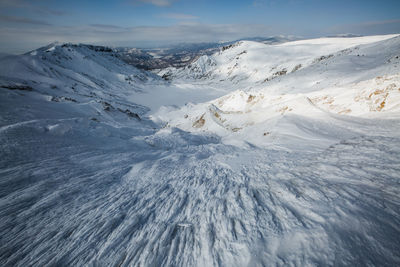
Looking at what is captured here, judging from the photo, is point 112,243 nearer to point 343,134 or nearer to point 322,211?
point 322,211

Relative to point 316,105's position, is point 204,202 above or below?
below

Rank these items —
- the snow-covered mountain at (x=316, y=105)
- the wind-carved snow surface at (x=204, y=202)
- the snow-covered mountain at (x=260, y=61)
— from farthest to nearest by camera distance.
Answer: the snow-covered mountain at (x=260, y=61)
the snow-covered mountain at (x=316, y=105)
the wind-carved snow surface at (x=204, y=202)

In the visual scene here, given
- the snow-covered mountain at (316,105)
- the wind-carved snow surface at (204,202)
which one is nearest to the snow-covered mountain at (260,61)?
the snow-covered mountain at (316,105)

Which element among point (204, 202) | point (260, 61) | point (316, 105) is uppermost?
point (260, 61)

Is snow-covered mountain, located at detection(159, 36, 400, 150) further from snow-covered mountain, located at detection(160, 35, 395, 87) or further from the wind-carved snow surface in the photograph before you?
snow-covered mountain, located at detection(160, 35, 395, 87)

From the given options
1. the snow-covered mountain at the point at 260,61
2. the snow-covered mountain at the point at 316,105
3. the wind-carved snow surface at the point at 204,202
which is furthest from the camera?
the snow-covered mountain at the point at 260,61

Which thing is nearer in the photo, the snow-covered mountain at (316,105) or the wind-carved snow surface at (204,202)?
the wind-carved snow surface at (204,202)

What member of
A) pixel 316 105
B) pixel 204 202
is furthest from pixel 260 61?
pixel 204 202

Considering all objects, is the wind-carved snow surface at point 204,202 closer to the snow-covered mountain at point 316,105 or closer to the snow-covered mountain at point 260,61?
the snow-covered mountain at point 316,105

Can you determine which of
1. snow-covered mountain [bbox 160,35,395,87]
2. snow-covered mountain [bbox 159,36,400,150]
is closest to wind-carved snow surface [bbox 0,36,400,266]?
snow-covered mountain [bbox 159,36,400,150]

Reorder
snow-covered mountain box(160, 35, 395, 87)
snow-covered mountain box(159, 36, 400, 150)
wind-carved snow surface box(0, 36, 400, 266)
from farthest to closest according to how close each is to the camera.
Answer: snow-covered mountain box(160, 35, 395, 87), snow-covered mountain box(159, 36, 400, 150), wind-carved snow surface box(0, 36, 400, 266)

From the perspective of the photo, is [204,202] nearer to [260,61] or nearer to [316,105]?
[316,105]
